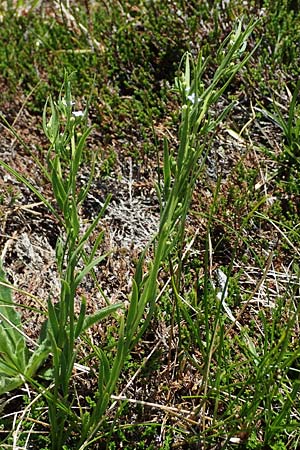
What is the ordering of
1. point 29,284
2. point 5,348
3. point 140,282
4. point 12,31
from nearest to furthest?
point 140,282 → point 5,348 → point 29,284 → point 12,31

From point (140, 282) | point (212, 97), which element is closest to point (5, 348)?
point (140, 282)

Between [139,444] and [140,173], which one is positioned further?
[140,173]

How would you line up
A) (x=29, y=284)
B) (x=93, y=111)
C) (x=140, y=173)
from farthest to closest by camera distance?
(x=93, y=111), (x=140, y=173), (x=29, y=284)

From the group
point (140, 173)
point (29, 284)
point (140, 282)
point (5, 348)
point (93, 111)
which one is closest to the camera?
point (140, 282)

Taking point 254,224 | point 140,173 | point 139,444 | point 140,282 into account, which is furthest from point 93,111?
point 139,444

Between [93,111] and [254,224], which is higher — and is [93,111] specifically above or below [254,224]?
above

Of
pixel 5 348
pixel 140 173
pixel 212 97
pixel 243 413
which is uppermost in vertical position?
pixel 212 97

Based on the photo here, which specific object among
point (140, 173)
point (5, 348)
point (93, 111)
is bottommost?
point (5, 348)

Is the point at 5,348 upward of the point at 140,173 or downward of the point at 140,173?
downward

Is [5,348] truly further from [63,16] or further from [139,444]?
[63,16]

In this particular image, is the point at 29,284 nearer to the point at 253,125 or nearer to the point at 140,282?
the point at 140,282
